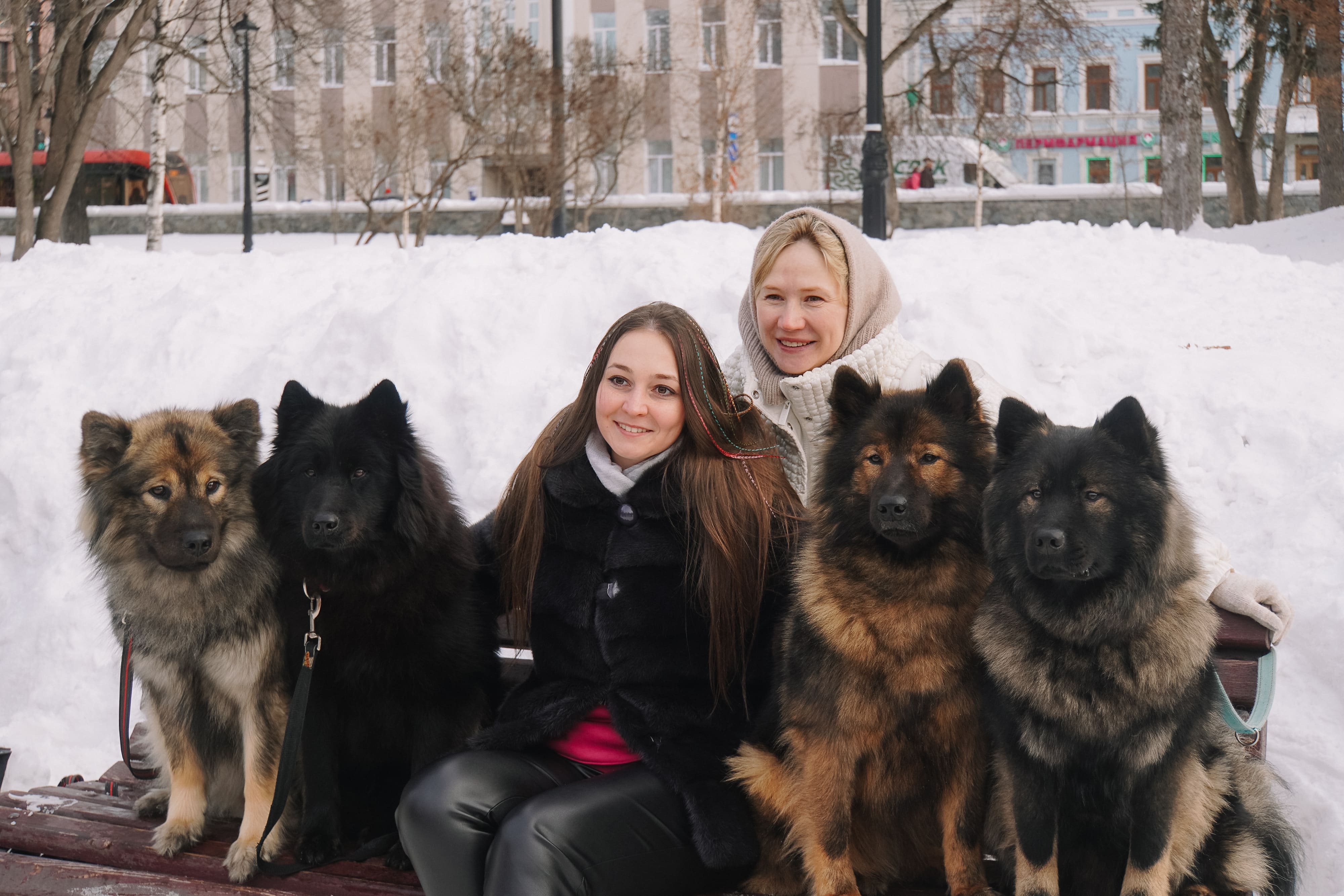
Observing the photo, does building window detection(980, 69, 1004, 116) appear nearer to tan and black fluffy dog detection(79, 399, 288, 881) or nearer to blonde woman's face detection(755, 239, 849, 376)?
blonde woman's face detection(755, 239, 849, 376)

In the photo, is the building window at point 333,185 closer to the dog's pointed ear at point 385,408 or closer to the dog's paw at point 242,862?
the dog's pointed ear at point 385,408

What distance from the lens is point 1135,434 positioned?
2410 mm

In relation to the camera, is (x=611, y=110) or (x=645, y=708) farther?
(x=611, y=110)

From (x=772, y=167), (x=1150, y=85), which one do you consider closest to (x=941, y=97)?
(x=772, y=167)

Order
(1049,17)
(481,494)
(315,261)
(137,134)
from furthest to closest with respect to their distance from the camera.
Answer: (137,134) → (1049,17) → (315,261) → (481,494)

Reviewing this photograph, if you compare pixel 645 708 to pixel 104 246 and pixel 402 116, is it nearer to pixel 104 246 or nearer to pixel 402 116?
pixel 104 246

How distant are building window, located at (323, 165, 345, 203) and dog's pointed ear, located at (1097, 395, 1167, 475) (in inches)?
968

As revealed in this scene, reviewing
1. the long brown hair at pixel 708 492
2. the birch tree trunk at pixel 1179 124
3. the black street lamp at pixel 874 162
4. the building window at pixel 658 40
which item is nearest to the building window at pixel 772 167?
the building window at pixel 658 40

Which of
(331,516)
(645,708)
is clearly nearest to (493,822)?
(645,708)

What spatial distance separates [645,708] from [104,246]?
8783mm

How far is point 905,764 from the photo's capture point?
271cm

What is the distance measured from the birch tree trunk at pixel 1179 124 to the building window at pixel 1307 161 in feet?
87.5

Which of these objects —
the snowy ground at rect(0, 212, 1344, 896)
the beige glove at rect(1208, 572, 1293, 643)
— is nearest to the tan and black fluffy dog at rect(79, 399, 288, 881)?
the snowy ground at rect(0, 212, 1344, 896)

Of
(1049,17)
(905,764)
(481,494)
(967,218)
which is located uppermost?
(1049,17)
